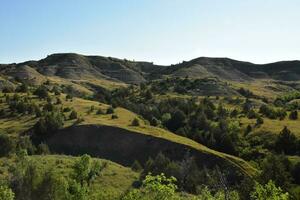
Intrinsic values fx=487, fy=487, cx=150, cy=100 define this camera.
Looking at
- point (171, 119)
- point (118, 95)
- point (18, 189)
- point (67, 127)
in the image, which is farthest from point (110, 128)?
point (118, 95)

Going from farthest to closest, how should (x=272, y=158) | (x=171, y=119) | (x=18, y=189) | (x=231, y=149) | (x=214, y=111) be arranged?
(x=214, y=111) < (x=171, y=119) < (x=231, y=149) < (x=272, y=158) < (x=18, y=189)

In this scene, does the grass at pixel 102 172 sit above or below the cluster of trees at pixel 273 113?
below

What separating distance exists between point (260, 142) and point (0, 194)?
254 ft

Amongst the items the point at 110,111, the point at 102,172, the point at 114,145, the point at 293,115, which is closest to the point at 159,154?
the point at 102,172

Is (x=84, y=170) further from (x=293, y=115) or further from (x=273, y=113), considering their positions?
(x=273, y=113)

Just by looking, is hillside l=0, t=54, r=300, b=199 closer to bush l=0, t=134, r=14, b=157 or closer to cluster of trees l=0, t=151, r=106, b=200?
bush l=0, t=134, r=14, b=157

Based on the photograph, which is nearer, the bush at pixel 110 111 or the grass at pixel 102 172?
the grass at pixel 102 172

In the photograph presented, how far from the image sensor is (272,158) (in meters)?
80.6

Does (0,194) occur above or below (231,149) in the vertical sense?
above

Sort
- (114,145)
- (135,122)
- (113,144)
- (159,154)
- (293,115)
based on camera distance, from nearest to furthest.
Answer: (159,154) → (114,145) → (113,144) → (135,122) → (293,115)

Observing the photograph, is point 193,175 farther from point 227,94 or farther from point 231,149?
point 227,94

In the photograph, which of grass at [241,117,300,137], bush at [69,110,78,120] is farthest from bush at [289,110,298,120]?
bush at [69,110,78,120]

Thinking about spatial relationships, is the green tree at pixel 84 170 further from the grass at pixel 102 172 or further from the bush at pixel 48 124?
the bush at pixel 48 124

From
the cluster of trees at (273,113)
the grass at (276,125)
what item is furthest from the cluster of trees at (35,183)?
the cluster of trees at (273,113)
